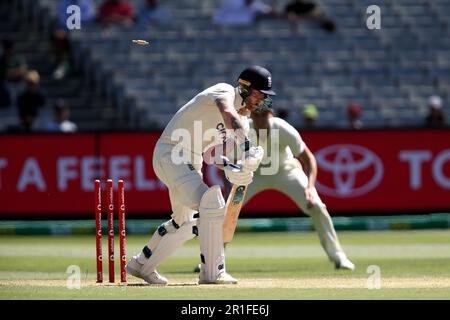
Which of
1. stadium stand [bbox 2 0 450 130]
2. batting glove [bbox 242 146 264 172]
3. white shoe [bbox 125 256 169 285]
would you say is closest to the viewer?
batting glove [bbox 242 146 264 172]

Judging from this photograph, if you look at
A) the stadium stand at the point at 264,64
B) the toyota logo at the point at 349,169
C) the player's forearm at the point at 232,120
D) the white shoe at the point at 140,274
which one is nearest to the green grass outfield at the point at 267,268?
the white shoe at the point at 140,274

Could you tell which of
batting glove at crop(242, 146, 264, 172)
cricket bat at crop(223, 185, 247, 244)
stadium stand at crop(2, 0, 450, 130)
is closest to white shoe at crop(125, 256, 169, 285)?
cricket bat at crop(223, 185, 247, 244)

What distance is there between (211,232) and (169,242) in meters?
0.48

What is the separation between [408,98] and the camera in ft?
72.9

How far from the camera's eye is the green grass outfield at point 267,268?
9.67 metres

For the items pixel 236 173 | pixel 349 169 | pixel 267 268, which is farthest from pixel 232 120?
pixel 349 169

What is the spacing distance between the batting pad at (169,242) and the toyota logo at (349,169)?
838cm

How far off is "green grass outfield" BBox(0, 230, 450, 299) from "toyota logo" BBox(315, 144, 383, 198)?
73 centimetres

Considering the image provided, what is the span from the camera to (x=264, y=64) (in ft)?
71.7

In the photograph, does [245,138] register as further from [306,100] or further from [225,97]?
[306,100]

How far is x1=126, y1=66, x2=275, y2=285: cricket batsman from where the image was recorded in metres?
10.2

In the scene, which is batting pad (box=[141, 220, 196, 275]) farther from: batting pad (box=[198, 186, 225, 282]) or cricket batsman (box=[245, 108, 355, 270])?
cricket batsman (box=[245, 108, 355, 270])

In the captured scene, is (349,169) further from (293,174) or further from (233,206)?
(233,206)

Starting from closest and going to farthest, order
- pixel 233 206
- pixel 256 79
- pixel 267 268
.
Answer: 1. pixel 256 79
2. pixel 233 206
3. pixel 267 268
